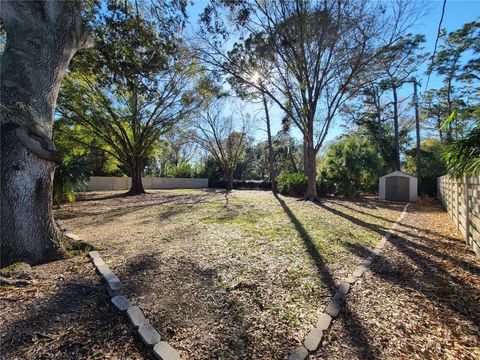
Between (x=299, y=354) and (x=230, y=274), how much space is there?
1.31 m

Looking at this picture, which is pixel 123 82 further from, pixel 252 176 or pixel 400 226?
pixel 252 176

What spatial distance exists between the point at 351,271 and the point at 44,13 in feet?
16.7

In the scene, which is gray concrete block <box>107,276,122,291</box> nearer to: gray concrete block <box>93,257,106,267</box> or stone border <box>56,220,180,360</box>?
stone border <box>56,220,180,360</box>

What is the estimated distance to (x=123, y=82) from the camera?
7.08m

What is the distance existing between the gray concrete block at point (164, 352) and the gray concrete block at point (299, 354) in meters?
0.75

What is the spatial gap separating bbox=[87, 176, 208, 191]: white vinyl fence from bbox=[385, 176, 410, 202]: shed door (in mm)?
18903

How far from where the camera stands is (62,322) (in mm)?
1855

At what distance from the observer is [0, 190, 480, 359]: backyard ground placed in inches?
67.2

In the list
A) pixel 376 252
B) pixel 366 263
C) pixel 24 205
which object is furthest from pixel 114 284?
pixel 376 252

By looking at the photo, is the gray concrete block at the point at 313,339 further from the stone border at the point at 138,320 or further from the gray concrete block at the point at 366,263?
the gray concrete block at the point at 366,263

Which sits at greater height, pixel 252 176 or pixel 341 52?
pixel 341 52

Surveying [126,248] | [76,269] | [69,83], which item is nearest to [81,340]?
[76,269]

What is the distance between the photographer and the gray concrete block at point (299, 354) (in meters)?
1.62

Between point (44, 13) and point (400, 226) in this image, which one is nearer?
point (44, 13)
